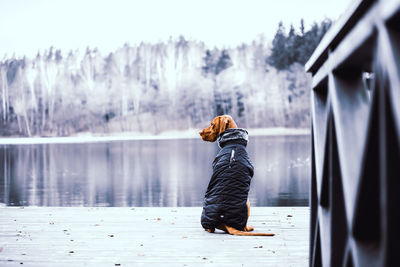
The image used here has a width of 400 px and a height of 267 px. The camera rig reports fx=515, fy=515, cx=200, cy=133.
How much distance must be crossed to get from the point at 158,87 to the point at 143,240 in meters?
43.8

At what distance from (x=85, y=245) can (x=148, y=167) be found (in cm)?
1524

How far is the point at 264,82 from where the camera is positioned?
147 ft

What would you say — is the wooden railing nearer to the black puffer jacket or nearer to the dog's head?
the black puffer jacket

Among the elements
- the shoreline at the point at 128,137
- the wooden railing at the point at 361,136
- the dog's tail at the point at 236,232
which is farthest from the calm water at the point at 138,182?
the shoreline at the point at 128,137

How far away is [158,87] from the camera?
155 feet

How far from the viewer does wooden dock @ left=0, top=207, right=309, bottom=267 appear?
3.25 metres

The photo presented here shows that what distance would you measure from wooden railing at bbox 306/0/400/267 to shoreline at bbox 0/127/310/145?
39.8 meters

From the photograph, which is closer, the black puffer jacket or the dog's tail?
the dog's tail

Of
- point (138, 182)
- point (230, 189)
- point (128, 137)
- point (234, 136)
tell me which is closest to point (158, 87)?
point (128, 137)

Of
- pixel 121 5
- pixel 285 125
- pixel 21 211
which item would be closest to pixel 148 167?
Result: pixel 21 211

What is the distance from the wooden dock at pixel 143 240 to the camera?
325cm

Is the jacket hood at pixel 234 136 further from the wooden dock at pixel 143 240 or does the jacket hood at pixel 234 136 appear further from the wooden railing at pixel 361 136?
the wooden railing at pixel 361 136

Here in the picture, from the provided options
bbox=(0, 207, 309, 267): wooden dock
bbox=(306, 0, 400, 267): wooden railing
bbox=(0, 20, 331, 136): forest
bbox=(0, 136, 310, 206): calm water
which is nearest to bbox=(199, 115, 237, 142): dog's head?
bbox=(0, 207, 309, 267): wooden dock

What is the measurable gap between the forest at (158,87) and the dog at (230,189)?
124 feet
